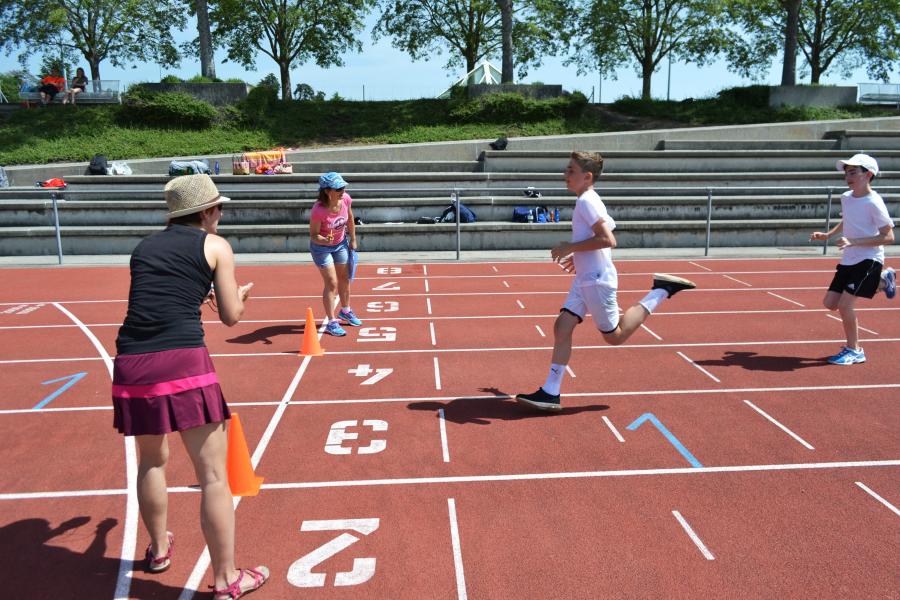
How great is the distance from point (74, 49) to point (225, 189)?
3014 centimetres

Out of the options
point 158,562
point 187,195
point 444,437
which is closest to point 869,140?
point 444,437

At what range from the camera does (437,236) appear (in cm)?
1659

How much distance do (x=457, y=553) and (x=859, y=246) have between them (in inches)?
220

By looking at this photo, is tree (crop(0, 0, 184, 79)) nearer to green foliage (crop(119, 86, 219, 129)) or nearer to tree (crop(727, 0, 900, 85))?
green foliage (crop(119, 86, 219, 129))

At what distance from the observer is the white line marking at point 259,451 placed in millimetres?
3570

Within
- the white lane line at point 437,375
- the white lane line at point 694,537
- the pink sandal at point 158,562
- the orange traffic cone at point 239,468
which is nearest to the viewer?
the pink sandal at point 158,562

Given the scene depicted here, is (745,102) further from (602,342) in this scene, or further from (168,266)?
(168,266)

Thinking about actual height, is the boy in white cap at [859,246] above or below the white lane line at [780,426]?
above

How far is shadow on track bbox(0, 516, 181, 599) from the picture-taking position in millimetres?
3551

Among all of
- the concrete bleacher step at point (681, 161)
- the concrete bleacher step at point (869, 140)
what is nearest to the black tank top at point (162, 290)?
the concrete bleacher step at point (681, 161)

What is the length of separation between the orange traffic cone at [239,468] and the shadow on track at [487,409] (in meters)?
1.86

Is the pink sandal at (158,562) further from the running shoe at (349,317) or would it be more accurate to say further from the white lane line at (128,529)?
the running shoe at (349,317)

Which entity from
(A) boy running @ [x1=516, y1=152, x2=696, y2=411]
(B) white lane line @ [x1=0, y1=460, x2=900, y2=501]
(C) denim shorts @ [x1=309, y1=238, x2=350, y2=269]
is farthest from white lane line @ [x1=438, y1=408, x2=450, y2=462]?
(C) denim shorts @ [x1=309, y1=238, x2=350, y2=269]

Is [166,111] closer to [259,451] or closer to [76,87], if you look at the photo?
[76,87]
